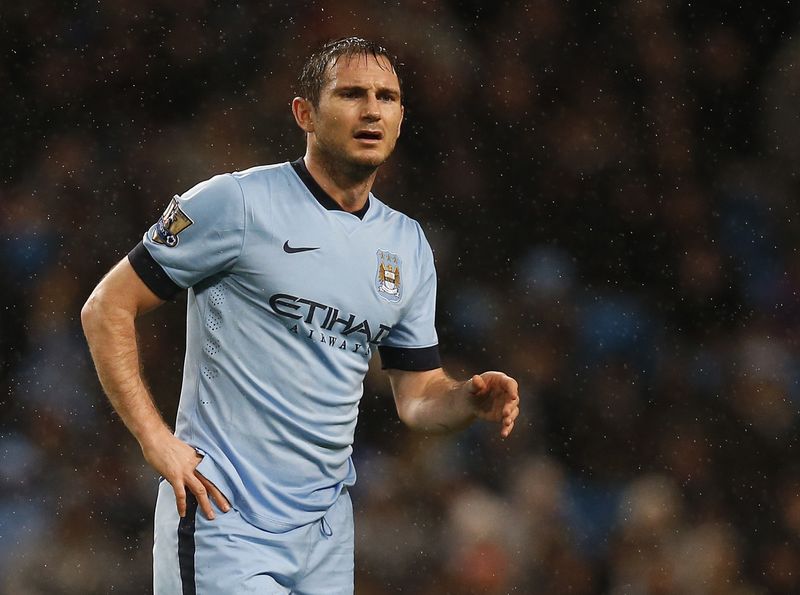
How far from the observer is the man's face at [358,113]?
2615mm

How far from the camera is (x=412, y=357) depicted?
9.43ft

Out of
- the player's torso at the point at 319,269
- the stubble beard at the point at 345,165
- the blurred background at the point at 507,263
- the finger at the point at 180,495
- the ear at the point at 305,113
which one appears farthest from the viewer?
the blurred background at the point at 507,263

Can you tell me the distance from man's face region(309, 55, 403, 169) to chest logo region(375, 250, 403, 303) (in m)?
0.22

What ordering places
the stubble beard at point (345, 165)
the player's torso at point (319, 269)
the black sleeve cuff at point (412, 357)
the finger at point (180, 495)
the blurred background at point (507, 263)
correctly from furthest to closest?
the blurred background at point (507, 263)
the black sleeve cuff at point (412, 357)
the stubble beard at point (345, 165)
the player's torso at point (319, 269)
the finger at point (180, 495)

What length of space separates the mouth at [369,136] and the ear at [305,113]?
0.15m

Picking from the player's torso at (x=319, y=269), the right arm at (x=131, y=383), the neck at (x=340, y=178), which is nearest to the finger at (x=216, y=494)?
the right arm at (x=131, y=383)

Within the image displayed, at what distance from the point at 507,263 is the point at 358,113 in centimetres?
247

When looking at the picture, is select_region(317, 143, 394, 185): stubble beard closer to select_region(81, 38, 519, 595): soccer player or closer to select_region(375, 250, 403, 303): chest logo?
select_region(81, 38, 519, 595): soccer player

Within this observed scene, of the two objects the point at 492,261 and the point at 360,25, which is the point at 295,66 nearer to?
the point at 360,25

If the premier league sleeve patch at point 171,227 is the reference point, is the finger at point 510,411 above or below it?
below

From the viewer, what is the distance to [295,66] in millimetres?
5133

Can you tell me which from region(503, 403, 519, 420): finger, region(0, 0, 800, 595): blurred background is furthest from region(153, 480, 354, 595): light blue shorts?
region(0, 0, 800, 595): blurred background

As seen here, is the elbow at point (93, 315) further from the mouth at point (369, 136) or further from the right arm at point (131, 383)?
the mouth at point (369, 136)

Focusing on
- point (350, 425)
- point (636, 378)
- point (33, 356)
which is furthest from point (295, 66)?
point (350, 425)
